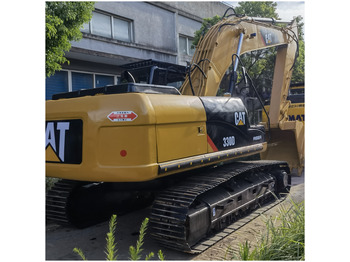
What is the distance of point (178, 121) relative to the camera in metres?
3.80

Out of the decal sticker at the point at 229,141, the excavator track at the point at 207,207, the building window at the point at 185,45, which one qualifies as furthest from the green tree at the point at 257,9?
the decal sticker at the point at 229,141

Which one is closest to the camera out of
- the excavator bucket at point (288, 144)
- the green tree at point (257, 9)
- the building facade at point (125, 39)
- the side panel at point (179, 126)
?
the side panel at point (179, 126)

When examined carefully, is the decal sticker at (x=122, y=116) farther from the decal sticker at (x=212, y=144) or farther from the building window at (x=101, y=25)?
the building window at (x=101, y=25)

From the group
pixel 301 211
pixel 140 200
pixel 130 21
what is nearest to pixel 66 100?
pixel 140 200

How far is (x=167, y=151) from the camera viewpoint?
12.0 feet

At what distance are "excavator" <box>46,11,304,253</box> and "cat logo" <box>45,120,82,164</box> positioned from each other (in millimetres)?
11

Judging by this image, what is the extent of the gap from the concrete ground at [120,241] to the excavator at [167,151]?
12cm

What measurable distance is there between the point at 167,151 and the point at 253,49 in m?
3.55

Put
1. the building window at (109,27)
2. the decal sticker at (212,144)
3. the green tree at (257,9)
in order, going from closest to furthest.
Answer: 1. the decal sticker at (212,144)
2. the building window at (109,27)
3. the green tree at (257,9)

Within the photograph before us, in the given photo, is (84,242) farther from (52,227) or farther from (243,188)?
(243,188)

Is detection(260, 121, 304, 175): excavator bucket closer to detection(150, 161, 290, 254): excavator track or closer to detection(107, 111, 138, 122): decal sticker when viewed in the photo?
detection(150, 161, 290, 254): excavator track

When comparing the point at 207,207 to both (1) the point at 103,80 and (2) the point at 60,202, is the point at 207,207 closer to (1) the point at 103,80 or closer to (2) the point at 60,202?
(2) the point at 60,202

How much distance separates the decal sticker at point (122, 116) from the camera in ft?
11.3

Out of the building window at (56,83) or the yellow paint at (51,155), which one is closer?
the yellow paint at (51,155)
